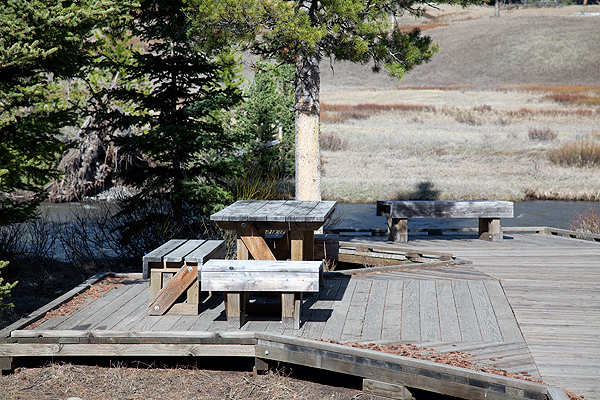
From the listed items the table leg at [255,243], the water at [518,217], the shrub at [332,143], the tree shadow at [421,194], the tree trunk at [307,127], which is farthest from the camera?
the shrub at [332,143]

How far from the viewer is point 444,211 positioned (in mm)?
10883

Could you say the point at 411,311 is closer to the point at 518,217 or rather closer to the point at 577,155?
the point at 518,217

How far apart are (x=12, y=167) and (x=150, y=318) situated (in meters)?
2.29

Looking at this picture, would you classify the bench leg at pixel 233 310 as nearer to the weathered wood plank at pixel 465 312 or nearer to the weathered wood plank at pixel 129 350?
the weathered wood plank at pixel 129 350

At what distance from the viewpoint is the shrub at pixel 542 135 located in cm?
2938

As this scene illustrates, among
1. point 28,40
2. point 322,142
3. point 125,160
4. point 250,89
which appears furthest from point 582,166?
point 28,40

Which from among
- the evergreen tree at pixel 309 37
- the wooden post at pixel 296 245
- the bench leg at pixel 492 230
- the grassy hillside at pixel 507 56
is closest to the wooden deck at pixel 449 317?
the wooden post at pixel 296 245

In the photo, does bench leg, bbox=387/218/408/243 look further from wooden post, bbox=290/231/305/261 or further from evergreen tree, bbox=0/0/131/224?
evergreen tree, bbox=0/0/131/224

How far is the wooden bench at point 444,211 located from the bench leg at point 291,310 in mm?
5013

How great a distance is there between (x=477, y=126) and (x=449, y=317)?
31048 mm

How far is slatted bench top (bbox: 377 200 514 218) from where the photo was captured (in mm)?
10625

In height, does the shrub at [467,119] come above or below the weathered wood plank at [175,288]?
above

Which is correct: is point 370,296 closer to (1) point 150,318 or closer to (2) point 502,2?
(1) point 150,318

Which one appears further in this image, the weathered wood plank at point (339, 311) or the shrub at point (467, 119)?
the shrub at point (467, 119)
